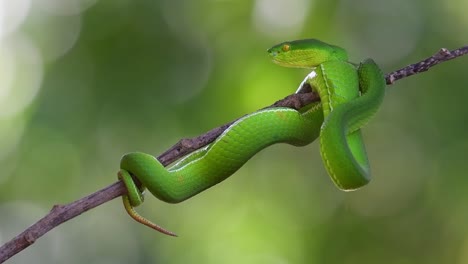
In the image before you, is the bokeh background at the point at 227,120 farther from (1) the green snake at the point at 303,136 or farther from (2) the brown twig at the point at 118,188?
(2) the brown twig at the point at 118,188

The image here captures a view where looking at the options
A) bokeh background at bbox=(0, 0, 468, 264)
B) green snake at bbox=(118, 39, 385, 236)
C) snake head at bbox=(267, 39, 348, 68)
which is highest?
snake head at bbox=(267, 39, 348, 68)

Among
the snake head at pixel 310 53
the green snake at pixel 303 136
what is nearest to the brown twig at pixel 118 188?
the green snake at pixel 303 136

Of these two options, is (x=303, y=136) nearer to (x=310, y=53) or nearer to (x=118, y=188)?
(x=310, y=53)

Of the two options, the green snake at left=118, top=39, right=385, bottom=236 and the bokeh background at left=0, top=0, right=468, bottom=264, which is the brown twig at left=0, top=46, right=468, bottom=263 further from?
the bokeh background at left=0, top=0, right=468, bottom=264

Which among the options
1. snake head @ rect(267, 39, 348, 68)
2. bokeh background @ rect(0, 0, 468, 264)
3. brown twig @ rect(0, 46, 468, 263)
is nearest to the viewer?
brown twig @ rect(0, 46, 468, 263)

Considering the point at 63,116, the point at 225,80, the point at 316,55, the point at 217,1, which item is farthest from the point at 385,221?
the point at 316,55

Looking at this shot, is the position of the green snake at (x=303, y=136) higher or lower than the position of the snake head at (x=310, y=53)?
lower

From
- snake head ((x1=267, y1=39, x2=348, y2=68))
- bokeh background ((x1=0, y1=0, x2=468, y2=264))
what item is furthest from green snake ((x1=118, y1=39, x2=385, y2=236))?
bokeh background ((x1=0, y1=0, x2=468, y2=264))

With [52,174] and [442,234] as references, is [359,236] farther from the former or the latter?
[52,174]

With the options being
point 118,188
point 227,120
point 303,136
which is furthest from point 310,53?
point 227,120
